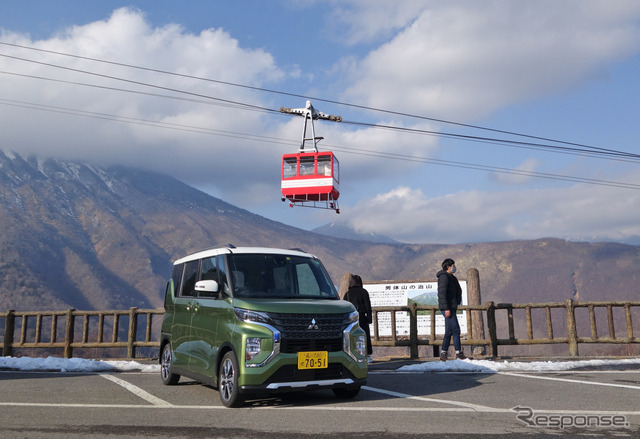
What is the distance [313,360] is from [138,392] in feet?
10.2

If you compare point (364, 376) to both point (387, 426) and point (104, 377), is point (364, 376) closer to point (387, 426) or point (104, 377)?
point (387, 426)

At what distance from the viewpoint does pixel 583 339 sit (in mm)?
14320

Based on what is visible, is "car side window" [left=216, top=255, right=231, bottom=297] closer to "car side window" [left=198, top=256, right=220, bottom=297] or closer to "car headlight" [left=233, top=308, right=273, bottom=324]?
"car side window" [left=198, top=256, right=220, bottom=297]

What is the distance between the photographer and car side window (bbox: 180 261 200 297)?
8.73m

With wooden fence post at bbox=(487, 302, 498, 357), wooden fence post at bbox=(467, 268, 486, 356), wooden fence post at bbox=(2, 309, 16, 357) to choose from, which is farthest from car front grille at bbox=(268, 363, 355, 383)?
wooden fence post at bbox=(2, 309, 16, 357)

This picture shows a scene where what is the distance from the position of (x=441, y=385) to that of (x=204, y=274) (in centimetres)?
381

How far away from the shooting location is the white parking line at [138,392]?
7.52 metres

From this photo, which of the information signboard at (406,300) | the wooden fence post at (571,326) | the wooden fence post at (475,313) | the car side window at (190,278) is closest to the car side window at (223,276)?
the car side window at (190,278)

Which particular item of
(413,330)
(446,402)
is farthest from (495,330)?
(446,402)

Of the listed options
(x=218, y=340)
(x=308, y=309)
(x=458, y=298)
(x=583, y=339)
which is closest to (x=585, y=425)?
(x=308, y=309)

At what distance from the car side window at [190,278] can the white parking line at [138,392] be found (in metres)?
1.49

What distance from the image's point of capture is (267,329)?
22.7ft

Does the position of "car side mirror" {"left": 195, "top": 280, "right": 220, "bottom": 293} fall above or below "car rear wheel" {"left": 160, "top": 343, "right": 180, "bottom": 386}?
above

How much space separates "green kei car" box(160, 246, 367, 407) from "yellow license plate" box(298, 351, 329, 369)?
12 millimetres
